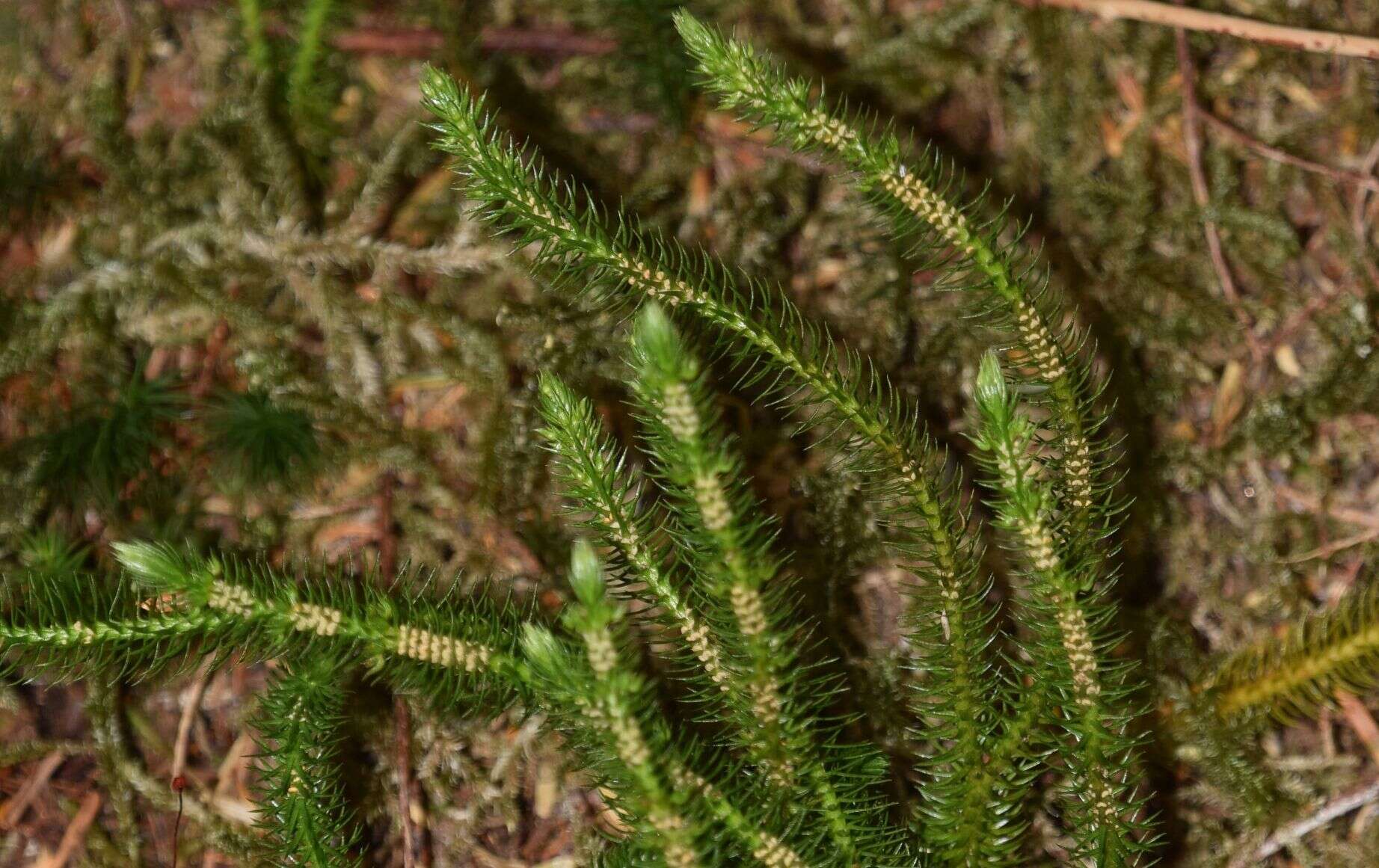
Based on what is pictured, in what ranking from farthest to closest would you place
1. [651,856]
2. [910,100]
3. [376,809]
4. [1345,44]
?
[910,100]
[1345,44]
[376,809]
[651,856]

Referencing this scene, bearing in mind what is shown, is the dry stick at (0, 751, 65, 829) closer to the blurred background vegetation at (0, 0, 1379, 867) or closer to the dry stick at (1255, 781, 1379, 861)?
the blurred background vegetation at (0, 0, 1379, 867)

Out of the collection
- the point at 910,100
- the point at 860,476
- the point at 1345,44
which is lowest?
the point at 860,476

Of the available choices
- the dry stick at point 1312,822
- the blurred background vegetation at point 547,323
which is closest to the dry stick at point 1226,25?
the blurred background vegetation at point 547,323

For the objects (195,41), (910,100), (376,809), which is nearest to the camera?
(376,809)

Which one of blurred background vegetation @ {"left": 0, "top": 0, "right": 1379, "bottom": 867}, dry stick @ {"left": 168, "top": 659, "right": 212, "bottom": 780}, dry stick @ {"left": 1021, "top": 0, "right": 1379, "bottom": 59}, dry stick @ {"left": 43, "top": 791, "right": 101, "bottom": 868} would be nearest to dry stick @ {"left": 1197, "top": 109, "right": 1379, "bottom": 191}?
blurred background vegetation @ {"left": 0, "top": 0, "right": 1379, "bottom": 867}

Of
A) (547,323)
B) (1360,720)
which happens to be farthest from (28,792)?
(1360,720)

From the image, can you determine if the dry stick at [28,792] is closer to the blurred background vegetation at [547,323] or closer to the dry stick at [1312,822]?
the blurred background vegetation at [547,323]

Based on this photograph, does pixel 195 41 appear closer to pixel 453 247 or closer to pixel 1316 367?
pixel 453 247

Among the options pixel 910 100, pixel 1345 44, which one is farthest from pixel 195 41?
pixel 1345 44
